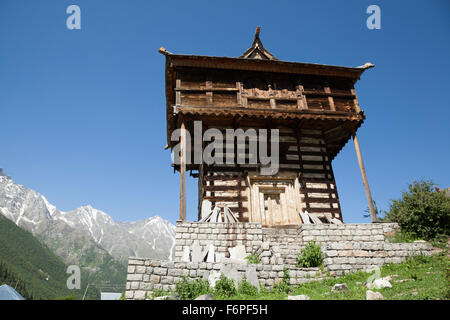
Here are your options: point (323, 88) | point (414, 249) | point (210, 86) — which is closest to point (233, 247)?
point (414, 249)

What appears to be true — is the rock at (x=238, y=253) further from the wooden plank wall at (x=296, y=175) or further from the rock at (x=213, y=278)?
the wooden plank wall at (x=296, y=175)

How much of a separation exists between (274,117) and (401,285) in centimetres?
866

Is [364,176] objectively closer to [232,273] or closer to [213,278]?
[232,273]

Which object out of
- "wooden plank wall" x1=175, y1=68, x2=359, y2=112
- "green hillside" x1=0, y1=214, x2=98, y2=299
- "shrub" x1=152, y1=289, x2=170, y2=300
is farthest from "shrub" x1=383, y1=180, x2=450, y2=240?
"green hillside" x1=0, y1=214, x2=98, y2=299

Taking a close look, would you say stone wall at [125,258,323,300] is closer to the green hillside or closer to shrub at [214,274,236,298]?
shrub at [214,274,236,298]

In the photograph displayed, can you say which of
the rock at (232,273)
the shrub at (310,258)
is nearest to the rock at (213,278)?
the rock at (232,273)

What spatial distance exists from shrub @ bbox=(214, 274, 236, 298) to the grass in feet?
0.76

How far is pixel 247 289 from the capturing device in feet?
25.0

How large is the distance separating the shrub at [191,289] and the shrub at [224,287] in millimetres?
225

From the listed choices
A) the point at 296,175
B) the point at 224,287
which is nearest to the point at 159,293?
the point at 224,287

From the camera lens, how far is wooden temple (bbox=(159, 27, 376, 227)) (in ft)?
45.4

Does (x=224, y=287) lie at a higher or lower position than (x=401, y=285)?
higher
